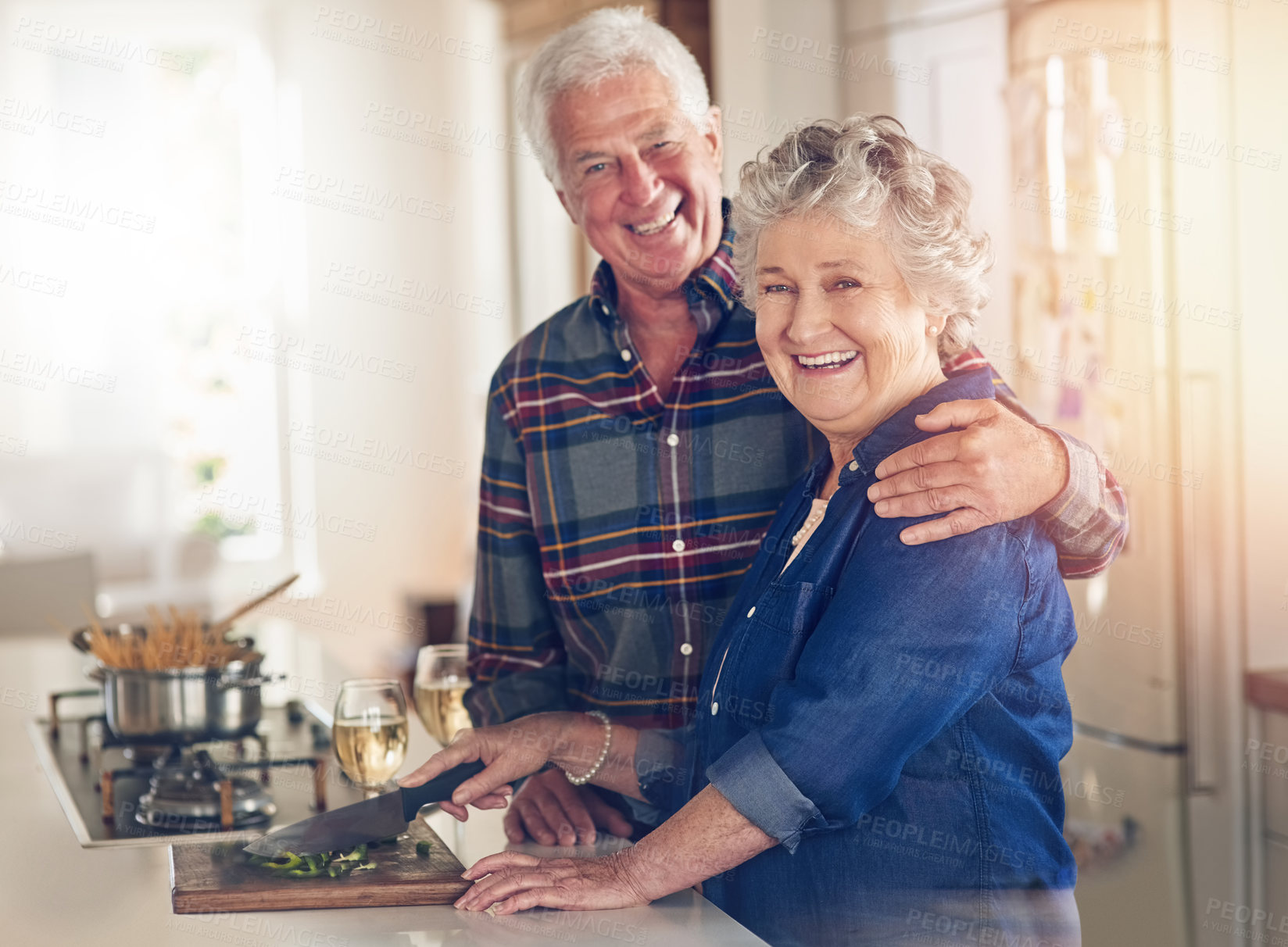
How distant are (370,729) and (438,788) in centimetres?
15

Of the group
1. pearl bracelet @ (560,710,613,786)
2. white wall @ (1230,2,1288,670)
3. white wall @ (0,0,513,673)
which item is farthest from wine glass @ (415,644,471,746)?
white wall @ (0,0,513,673)

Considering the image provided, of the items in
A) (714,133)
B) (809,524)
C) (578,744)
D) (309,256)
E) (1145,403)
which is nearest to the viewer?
(809,524)

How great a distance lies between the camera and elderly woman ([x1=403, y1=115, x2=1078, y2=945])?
3.70 feet

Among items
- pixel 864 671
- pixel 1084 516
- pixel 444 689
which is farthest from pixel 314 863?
pixel 1084 516

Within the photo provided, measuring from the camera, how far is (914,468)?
117 centimetres

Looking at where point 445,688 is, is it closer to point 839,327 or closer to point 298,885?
point 298,885

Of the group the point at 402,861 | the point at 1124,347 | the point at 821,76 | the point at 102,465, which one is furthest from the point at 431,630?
the point at 402,861

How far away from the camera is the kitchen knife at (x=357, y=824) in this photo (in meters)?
1.30

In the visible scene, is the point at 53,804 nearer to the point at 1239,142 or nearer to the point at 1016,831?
the point at 1016,831

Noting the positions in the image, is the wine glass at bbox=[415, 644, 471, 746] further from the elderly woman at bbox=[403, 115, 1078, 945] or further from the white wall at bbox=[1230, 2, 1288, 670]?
the white wall at bbox=[1230, 2, 1288, 670]

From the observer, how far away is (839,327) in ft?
4.18

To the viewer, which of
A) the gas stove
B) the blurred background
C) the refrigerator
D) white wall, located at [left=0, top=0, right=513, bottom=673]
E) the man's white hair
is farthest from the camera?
white wall, located at [left=0, top=0, right=513, bottom=673]

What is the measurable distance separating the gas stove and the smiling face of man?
2.63ft

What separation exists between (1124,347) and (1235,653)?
75 cm
